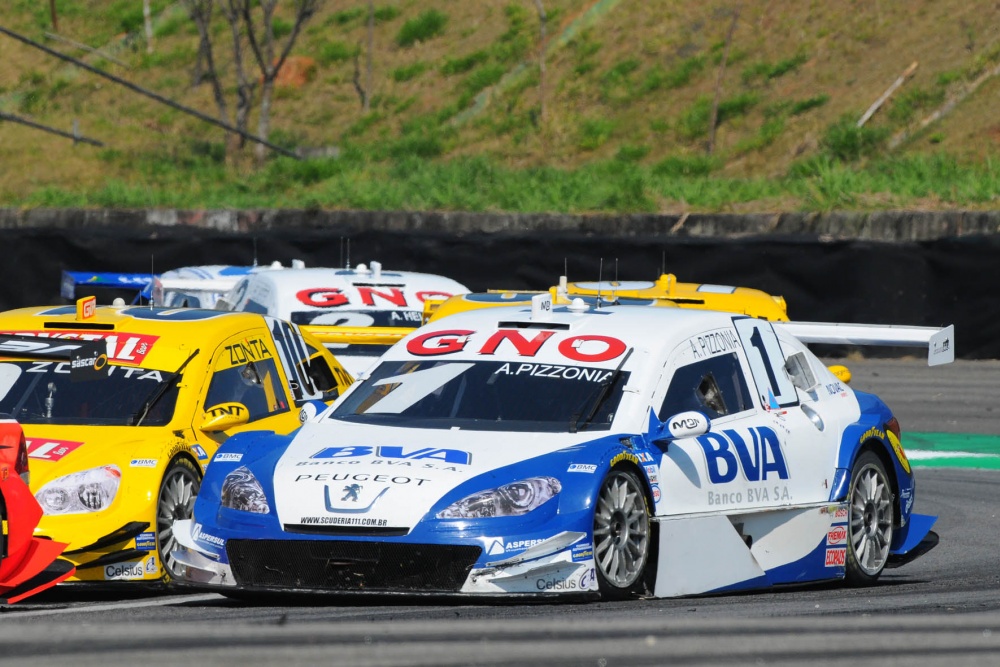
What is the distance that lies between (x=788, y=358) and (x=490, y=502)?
103 inches

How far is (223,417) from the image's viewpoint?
Result: 341 inches

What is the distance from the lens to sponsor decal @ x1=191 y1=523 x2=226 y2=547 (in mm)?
7062

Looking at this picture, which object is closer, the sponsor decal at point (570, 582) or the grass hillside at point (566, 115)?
the sponsor decal at point (570, 582)

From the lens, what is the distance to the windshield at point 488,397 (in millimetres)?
7684

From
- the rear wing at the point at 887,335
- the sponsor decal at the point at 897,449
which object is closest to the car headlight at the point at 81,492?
the rear wing at the point at 887,335

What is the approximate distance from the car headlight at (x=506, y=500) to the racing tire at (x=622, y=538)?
0.21 metres

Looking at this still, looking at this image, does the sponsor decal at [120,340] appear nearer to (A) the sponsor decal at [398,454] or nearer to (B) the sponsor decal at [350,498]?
(A) the sponsor decal at [398,454]

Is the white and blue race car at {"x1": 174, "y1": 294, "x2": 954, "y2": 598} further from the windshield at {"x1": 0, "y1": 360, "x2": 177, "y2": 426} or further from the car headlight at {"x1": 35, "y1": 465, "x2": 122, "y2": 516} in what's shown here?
the windshield at {"x1": 0, "y1": 360, "x2": 177, "y2": 426}

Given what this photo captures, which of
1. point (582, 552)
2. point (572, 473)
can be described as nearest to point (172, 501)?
point (572, 473)

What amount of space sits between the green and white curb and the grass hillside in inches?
313

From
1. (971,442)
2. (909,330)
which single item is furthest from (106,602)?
(971,442)

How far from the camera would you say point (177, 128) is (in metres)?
49.8

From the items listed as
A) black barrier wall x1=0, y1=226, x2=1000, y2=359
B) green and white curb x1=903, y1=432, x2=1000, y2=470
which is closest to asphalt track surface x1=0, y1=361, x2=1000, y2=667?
green and white curb x1=903, y1=432, x2=1000, y2=470

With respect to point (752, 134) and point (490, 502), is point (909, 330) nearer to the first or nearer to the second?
point (490, 502)
